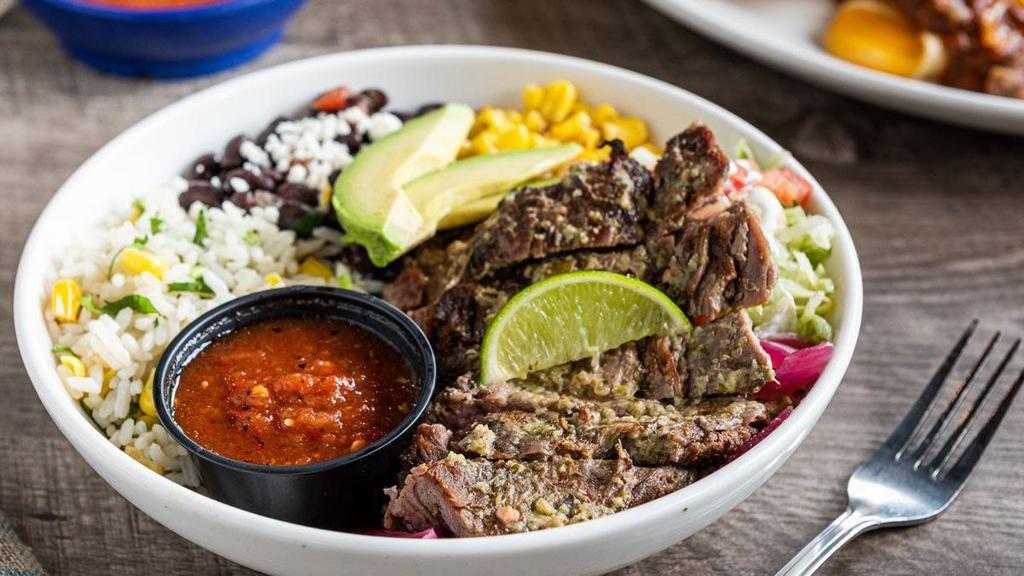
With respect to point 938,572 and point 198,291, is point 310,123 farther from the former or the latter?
point 938,572

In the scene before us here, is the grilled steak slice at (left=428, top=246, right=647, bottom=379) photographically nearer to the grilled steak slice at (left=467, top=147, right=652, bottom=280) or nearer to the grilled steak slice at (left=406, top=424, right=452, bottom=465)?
the grilled steak slice at (left=467, top=147, right=652, bottom=280)

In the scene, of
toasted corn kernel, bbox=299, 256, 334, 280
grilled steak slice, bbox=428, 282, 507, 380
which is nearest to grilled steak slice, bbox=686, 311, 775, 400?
grilled steak slice, bbox=428, 282, 507, 380

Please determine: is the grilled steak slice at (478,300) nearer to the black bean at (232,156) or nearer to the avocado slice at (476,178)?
the avocado slice at (476,178)

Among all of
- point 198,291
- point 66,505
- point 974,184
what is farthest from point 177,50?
point 974,184

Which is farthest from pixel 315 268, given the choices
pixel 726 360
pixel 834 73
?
pixel 834 73

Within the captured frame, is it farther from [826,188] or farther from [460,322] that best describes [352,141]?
[826,188]

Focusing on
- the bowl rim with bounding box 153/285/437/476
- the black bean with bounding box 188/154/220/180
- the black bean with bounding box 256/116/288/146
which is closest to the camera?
the bowl rim with bounding box 153/285/437/476
